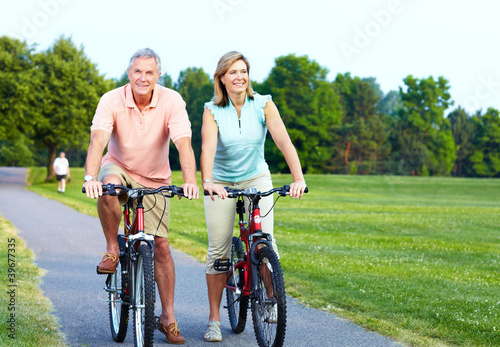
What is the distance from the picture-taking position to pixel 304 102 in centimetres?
6612

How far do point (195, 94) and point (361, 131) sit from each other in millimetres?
23310

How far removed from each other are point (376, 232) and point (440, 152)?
6040 centimetres

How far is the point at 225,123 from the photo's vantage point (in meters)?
4.73

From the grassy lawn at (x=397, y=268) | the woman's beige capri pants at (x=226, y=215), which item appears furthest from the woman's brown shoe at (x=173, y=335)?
the grassy lawn at (x=397, y=268)

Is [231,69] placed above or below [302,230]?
above

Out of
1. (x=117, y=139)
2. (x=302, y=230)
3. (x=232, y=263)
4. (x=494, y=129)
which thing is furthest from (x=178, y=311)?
(x=494, y=129)

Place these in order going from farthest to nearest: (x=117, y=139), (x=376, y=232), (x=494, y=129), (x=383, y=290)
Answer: (x=494, y=129) → (x=376, y=232) → (x=383, y=290) → (x=117, y=139)

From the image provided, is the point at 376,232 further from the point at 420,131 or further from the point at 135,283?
the point at 420,131

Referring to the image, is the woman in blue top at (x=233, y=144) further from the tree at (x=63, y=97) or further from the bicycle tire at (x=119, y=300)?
the tree at (x=63, y=97)

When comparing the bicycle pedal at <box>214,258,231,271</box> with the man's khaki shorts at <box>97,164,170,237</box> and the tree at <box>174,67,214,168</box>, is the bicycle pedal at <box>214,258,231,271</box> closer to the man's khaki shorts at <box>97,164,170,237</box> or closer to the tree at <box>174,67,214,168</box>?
the man's khaki shorts at <box>97,164,170,237</box>

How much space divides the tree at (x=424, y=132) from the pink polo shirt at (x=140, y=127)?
216ft

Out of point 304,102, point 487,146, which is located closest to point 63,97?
point 304,102

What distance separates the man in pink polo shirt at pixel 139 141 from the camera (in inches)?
173

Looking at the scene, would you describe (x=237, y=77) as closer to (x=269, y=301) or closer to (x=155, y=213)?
(x=155, y=213)
